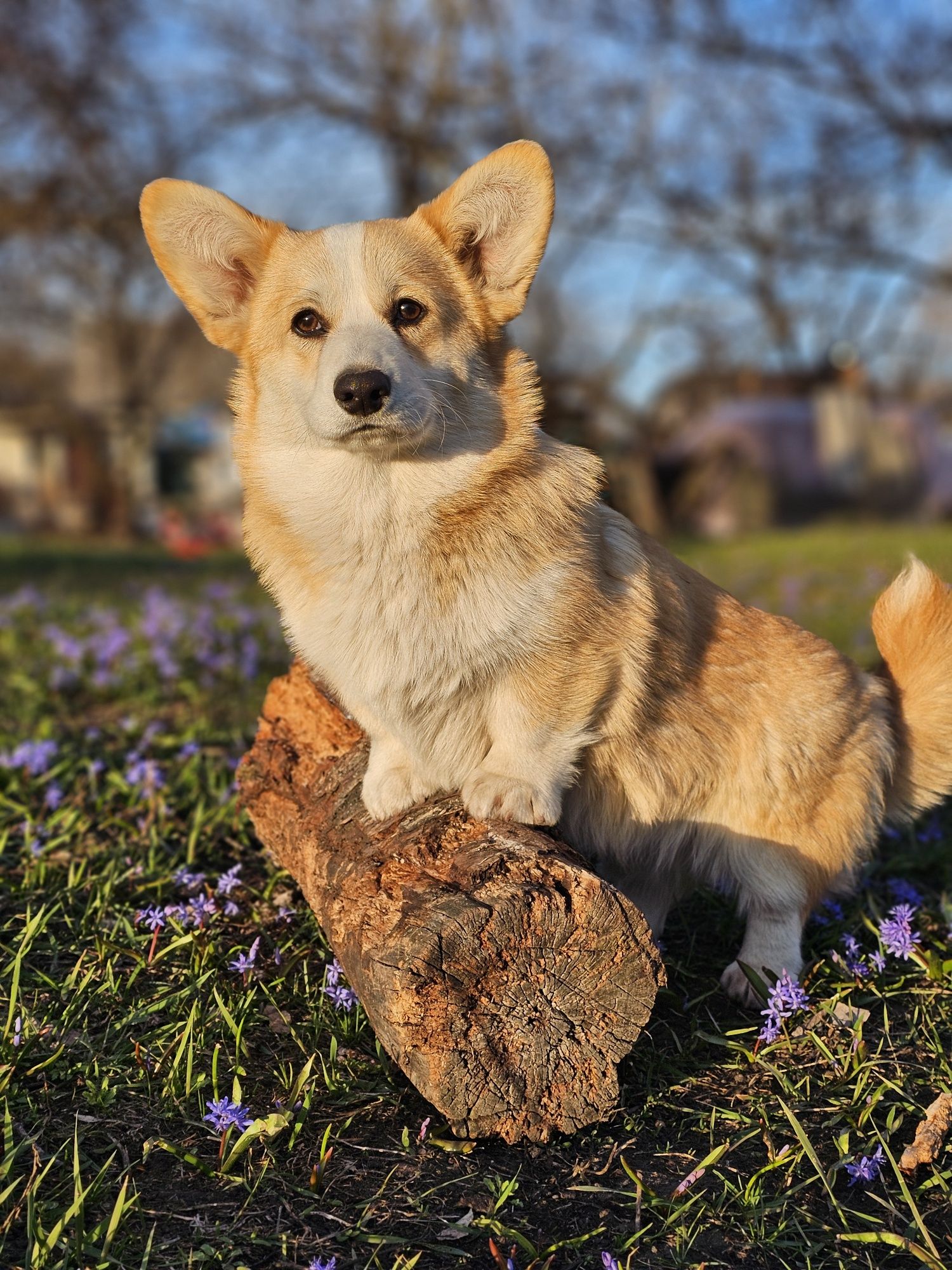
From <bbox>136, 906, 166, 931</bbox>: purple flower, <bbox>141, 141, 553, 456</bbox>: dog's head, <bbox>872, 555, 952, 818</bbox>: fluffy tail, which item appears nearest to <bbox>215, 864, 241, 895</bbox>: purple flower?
<bbox>136, 906, 166, 931</bbox>: purple flower

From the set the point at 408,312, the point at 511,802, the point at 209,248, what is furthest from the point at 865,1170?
the point at 209,248

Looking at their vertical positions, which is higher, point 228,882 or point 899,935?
point 899,935

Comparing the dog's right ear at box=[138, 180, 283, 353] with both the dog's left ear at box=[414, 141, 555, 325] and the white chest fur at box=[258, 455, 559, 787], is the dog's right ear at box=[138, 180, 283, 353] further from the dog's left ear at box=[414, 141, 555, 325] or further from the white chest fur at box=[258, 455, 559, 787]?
the white chest fur at box=[258, 455, 559, 787]

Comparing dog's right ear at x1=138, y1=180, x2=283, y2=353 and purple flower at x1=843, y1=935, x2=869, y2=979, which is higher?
dog's right ear at x1=138, y1=180, x2=283, y2=353

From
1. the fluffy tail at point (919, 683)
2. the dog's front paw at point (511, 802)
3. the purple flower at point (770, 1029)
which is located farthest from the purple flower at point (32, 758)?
the fluffy tail at point (919, 683)

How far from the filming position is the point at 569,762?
2672 millimetres

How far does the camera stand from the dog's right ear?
2.84 metres

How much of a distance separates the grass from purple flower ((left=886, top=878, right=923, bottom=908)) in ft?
0.09

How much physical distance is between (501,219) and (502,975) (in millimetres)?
1868

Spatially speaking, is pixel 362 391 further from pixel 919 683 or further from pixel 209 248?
pixel 919 683

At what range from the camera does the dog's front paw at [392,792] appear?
107 inches

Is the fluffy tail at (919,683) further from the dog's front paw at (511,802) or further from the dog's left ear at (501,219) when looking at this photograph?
the dog's left ear at (501,219)

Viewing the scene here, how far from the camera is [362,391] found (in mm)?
2461

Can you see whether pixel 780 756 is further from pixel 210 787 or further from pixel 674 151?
pixel 674 151
